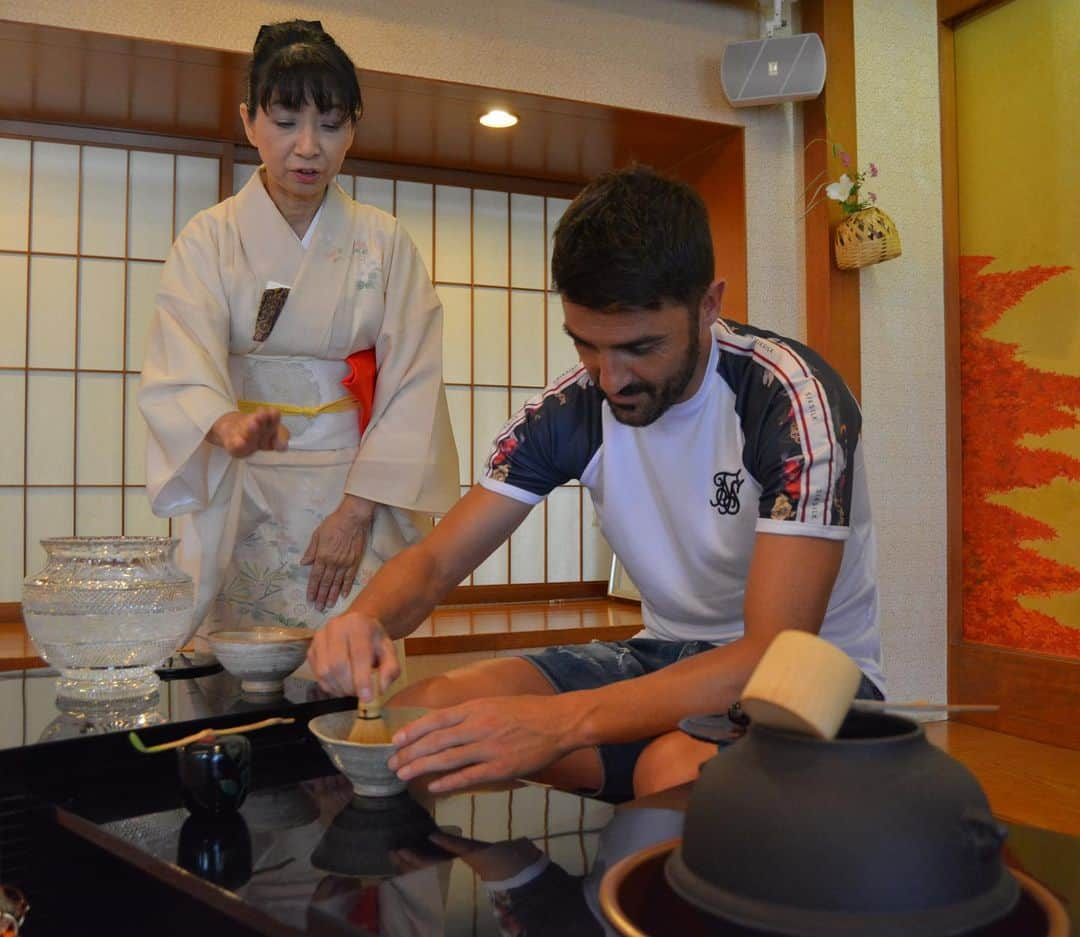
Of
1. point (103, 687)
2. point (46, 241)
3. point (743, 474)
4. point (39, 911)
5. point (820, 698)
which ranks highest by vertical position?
point (46, 241)

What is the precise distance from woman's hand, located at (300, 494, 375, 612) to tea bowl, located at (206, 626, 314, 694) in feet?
2.22

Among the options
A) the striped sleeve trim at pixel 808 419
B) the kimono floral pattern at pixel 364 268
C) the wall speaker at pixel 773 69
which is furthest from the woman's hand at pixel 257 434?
Answer: the wall speaker at pixel 773 69

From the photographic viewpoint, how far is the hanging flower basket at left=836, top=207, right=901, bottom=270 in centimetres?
426

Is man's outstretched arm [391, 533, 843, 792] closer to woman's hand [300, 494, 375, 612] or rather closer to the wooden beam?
woman's hand [300, 494, 375, 612]

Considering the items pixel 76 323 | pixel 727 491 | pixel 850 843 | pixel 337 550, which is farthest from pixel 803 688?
pixel 76 323

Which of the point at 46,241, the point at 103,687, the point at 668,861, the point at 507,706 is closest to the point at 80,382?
the point at 46,241

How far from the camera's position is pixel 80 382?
469cm

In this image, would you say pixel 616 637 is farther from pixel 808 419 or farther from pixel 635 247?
pixel 635 247

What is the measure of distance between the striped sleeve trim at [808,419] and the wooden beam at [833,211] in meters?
2.76

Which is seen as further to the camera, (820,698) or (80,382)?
Answer: (80,382)

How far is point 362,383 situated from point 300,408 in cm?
16

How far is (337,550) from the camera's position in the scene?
98.4 inches

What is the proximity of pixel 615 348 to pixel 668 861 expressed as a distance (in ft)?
3.03

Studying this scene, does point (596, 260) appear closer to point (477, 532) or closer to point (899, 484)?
point (477, 532)
